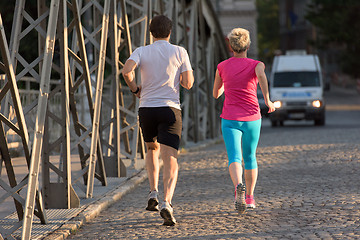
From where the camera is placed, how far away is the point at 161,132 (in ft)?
25.3

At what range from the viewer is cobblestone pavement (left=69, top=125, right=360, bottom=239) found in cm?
711

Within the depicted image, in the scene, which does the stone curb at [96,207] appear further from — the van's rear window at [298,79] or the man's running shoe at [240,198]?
the van's rear window at [298,79]

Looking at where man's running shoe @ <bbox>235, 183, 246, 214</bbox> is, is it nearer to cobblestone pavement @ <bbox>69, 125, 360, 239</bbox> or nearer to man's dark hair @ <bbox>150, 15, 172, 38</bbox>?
cobblestone pavement @ <bbox>69, 125, 360, 239</bbox>

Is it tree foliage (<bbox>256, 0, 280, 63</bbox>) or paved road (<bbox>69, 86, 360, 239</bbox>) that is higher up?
paved road (<bbox>69, 86, 360, 239</bbox>)

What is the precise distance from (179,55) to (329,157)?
7.47 m

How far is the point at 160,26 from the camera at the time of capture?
7719 millimetres

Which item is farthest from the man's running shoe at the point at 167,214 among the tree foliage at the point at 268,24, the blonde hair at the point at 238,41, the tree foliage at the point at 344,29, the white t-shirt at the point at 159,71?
the tree foliage at the point at 268,24

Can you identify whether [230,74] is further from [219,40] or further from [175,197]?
[219,40]

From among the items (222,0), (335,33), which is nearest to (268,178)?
(335,33)

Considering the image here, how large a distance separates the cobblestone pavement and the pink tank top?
0.91m

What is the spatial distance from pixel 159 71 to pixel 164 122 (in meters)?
0.44

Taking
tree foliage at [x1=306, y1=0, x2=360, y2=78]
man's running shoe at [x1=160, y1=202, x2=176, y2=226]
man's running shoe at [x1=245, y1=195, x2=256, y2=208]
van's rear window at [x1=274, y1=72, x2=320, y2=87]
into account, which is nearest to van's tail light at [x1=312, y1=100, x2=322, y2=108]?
van's rear window at [x1=274, y1=72, x2=320, y2=87]

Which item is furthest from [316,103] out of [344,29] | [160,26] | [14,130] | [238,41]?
[344,29]

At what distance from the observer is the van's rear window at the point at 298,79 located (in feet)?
98.9
